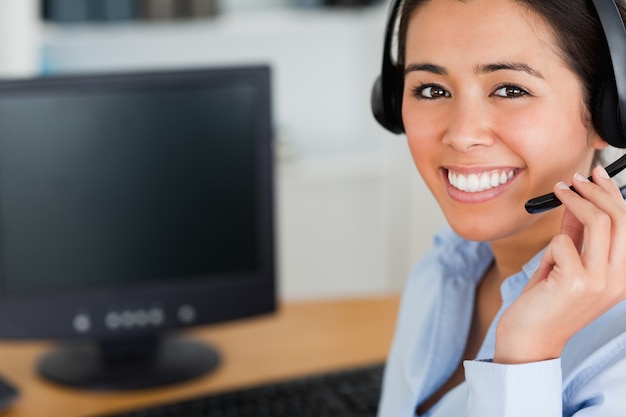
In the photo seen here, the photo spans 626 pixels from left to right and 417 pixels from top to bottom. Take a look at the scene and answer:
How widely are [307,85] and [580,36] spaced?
2234 millimetres

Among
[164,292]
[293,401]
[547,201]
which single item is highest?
[547,201]

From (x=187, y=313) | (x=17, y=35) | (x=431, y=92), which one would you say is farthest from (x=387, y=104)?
(x=17, y=35)

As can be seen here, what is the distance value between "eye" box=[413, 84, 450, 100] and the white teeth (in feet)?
0.32

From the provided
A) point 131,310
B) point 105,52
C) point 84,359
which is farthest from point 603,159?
point 105,52

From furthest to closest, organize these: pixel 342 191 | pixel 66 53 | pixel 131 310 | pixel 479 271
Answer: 1. pixel 342 191
2. pixel 66 53
3. pixel 131 310
4. pixel 479 271

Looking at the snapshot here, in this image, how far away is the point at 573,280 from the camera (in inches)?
39.0

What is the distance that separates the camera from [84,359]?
1.82 m

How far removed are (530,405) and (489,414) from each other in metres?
0.05

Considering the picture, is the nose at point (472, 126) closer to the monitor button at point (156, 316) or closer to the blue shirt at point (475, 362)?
the blue shirt at point (475, 362)

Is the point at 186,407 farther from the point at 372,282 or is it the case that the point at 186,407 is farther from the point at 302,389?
the point at 372,282

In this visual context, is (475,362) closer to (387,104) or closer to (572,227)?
(572,227)

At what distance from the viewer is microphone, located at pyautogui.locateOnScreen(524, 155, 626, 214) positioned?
1.04 m

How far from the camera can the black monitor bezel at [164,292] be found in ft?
5.56

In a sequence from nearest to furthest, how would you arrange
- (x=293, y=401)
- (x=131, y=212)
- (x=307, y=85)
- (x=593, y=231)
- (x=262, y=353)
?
1. (x=593, y=231)
2. (x=293, y=401)
3. (x=131, y=212)
4. (x=262, y=353)
5. (x=307, y=85)
